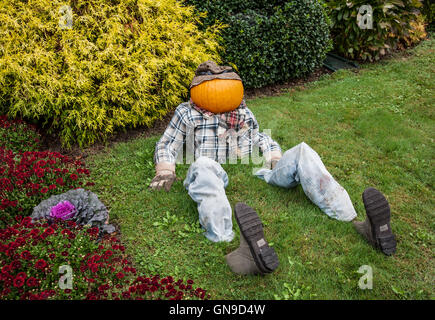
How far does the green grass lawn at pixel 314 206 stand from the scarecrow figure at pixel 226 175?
124 millimetres

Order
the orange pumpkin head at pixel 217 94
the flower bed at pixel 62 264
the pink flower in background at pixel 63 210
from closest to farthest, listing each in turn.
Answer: the flower bed at pixel 62 264
the pink flower in background at pixel 63 210
the orange pumpkin head at pixel 217 94

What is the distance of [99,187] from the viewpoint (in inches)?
148

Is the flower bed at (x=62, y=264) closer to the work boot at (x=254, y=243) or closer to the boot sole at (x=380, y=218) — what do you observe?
the work boot at (x=254, y=243)

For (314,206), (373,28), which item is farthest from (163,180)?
(373,28)

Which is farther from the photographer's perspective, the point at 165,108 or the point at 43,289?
the point at 165,108

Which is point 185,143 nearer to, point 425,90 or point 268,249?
point 268,249

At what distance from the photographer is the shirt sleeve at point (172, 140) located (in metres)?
3.75

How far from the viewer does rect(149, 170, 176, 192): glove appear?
3.61 meters

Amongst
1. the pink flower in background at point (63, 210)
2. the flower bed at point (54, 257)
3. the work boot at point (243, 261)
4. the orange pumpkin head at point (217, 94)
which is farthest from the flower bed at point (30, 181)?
the work boot at point (243, 261)

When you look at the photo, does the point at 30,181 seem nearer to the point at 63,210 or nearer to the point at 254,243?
the point at 63,210

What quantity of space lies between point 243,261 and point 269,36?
437 centimetres

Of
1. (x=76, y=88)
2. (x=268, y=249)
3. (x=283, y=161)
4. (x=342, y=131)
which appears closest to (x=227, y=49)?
(x=342, y=131)
